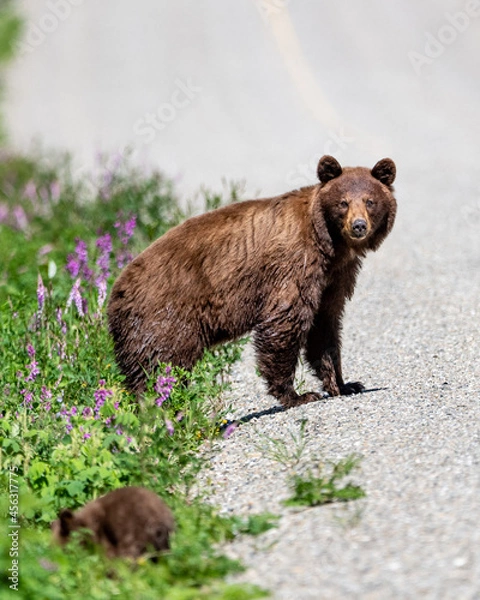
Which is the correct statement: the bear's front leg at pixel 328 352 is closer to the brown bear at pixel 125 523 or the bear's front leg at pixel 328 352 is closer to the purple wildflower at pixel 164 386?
the purple wildflower at pixel 164 386

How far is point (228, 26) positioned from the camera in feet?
81.2

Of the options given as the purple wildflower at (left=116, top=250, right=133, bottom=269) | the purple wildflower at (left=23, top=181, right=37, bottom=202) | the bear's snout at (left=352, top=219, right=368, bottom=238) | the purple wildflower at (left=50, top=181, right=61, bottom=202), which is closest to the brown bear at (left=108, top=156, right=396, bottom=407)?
the bear's snout at (left=352, top=219, right=368, bottom=238)

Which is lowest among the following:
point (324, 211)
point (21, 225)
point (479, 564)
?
point (479, 564)

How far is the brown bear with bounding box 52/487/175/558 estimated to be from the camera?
4820 millimetres

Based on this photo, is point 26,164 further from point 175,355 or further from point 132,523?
point 132,523

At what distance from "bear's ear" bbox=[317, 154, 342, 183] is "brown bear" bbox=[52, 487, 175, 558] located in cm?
292

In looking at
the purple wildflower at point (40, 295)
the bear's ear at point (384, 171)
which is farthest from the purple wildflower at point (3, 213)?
the bear's ear at point (384, 171)

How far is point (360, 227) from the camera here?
6980 mm

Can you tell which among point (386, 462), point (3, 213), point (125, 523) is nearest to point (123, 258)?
point (3, 213)

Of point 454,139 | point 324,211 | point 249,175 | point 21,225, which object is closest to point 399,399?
point 324,211

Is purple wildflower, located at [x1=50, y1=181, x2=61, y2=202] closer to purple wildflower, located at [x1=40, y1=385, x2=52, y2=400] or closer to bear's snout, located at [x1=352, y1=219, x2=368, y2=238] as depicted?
purple wildflower, located at [x1=40, y1=385, x2=52, y2=400]

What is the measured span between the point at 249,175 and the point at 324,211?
9819mm

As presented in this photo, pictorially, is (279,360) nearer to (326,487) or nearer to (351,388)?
(351,388)

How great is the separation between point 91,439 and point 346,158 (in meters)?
11.9
